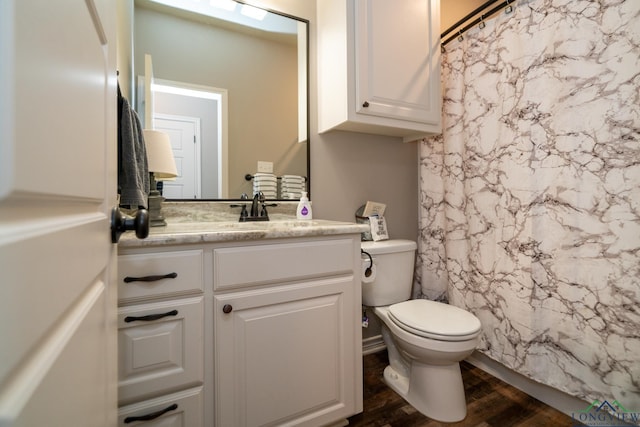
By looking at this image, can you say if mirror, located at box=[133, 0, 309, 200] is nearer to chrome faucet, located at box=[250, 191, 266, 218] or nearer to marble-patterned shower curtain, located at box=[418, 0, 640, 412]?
chrome faucet, located at box=[250, 191, 266, 218]

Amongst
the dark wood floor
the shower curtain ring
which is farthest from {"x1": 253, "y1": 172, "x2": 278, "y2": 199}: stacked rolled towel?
the shower curtain ring

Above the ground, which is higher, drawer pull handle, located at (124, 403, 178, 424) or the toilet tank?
the toilet tank

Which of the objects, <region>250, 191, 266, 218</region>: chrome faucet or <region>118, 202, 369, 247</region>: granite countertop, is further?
<region>250, 191, 266, 218</region>: chrome faucet

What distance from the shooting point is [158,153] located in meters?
1.16

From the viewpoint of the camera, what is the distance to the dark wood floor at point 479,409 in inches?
49.1

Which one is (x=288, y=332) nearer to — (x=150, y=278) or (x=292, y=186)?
(x=150, y=278)

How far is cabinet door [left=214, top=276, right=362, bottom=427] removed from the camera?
37.4 inches

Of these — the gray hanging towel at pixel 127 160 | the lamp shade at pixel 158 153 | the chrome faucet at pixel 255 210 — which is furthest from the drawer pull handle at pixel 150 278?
the chrome faucet at pixel 255 210

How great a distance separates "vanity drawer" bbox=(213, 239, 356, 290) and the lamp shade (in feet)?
1.64

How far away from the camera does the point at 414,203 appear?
6.51 ft

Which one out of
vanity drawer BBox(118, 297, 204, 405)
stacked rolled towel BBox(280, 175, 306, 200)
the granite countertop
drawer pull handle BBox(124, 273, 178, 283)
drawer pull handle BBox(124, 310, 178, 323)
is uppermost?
stacked rolled towel BBox(280, 175, 306, 200)

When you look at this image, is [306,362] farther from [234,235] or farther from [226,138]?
[226,138]

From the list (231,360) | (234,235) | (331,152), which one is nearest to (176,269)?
(234,235)

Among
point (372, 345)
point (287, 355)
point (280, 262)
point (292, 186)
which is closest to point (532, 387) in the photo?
point (372, 345)
